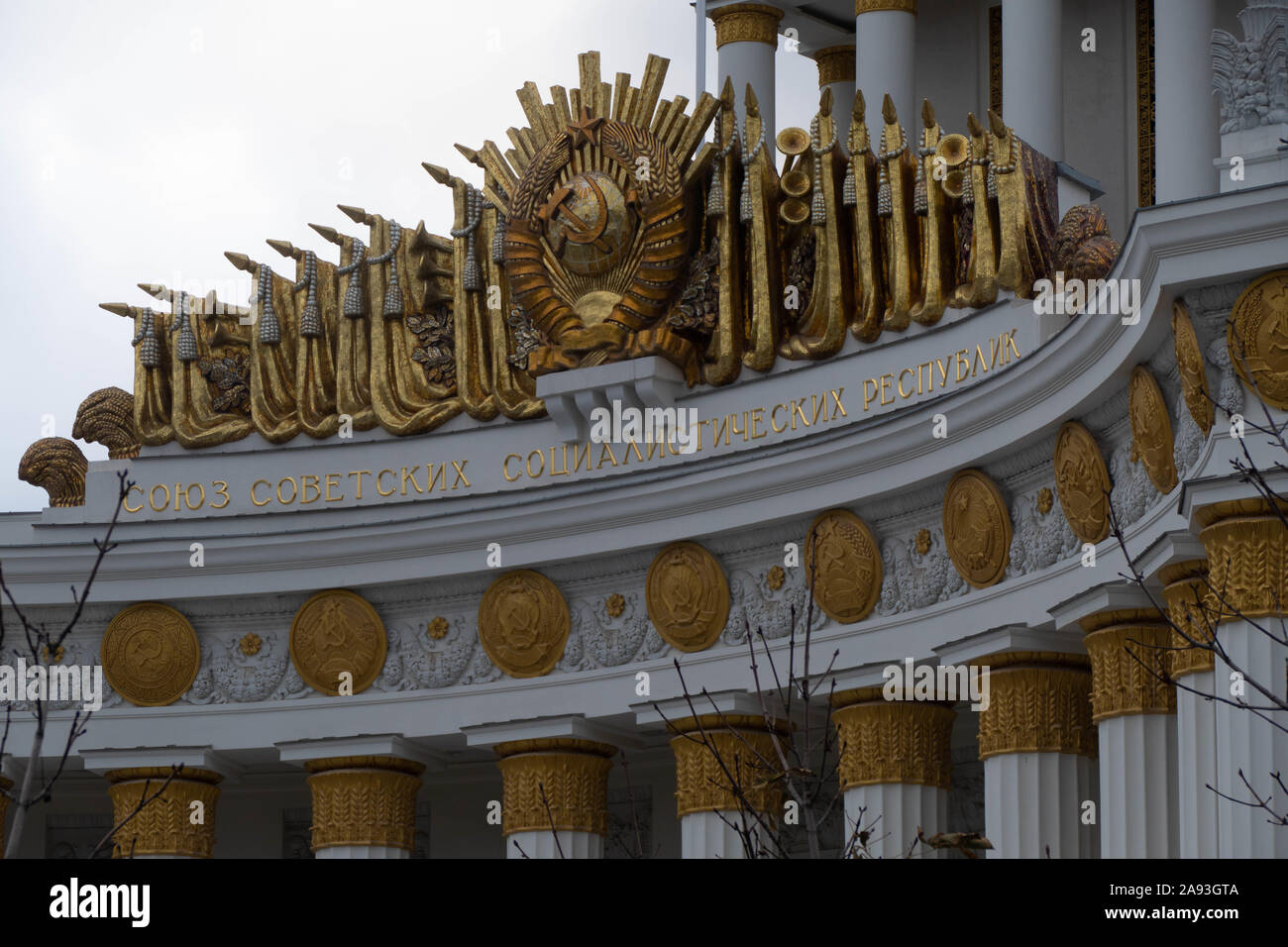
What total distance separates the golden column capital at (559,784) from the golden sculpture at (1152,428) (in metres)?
6.96

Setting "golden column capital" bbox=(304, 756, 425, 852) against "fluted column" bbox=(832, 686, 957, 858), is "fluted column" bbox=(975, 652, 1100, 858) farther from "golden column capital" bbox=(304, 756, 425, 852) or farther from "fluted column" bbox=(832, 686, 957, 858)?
"golden column capital" bbox=(304, 756, 425, 852)

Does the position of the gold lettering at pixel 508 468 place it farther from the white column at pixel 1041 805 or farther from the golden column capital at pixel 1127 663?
the golden column capital at pixel 1127 663

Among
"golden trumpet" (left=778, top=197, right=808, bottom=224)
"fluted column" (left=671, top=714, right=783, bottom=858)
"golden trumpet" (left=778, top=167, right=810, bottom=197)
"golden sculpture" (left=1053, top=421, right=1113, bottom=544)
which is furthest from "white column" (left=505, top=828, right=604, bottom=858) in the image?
"golden sculpture" (left=1053, top=421, right=1113, bottom=544)

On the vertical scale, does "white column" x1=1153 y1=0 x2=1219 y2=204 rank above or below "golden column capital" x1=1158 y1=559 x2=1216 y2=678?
above

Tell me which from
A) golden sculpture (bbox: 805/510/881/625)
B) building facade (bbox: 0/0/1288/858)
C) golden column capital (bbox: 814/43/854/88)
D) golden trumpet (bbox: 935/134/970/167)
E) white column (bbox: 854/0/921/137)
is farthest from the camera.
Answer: golden column capital (bbox: 814/43/854/88)

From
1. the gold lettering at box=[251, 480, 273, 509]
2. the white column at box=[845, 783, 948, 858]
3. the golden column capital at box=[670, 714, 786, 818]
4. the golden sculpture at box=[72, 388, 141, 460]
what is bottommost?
the white column at box=[845, 783, 948, 858]

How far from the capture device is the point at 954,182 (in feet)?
61.6

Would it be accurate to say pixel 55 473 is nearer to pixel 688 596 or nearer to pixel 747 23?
pixel 688 596

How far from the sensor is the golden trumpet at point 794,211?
784 inches

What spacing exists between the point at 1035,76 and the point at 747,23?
4.15m

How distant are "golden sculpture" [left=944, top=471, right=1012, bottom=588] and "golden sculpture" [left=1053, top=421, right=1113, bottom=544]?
902 millimetres

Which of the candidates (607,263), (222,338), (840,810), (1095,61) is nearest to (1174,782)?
(840,810)

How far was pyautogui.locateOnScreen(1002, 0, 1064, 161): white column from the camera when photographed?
2031cm
